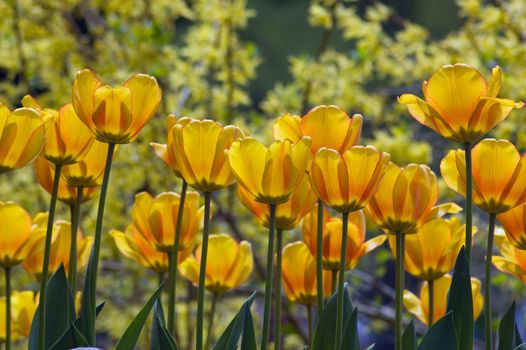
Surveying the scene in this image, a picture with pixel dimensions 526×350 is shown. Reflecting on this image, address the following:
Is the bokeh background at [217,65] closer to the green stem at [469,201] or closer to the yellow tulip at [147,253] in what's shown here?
the yellow tulip at [147,253]

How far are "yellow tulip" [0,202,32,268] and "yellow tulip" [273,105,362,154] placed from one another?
10.1 inches

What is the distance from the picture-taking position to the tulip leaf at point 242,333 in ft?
2.28

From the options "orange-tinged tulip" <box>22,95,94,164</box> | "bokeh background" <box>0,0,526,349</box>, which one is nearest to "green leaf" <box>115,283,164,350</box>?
"orange-tinged tulip" <box>22,95,94,164</box>

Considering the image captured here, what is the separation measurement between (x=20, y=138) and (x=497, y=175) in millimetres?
367

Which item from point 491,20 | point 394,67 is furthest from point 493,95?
point 394,67

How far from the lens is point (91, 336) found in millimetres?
706

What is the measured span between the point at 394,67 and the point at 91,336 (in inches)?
107

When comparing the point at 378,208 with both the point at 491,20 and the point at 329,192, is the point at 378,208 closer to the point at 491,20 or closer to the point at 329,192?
the point at 329,192

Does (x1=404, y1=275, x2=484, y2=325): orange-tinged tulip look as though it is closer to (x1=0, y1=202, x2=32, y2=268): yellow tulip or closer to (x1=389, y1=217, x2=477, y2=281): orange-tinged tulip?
(x1=389, y1=217, x2=477, y2=281): orange-tinged tulip

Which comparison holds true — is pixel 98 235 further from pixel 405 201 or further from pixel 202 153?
pixel 405 201

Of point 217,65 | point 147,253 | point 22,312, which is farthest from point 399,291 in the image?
point 217,65

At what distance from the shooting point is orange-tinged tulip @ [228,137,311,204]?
677mm

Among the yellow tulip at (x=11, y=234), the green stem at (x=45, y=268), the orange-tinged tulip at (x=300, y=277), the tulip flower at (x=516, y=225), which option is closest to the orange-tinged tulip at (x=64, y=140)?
the green stem at (x=45, y=268)

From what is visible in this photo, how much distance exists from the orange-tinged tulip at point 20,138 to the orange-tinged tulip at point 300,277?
276 millimetres
